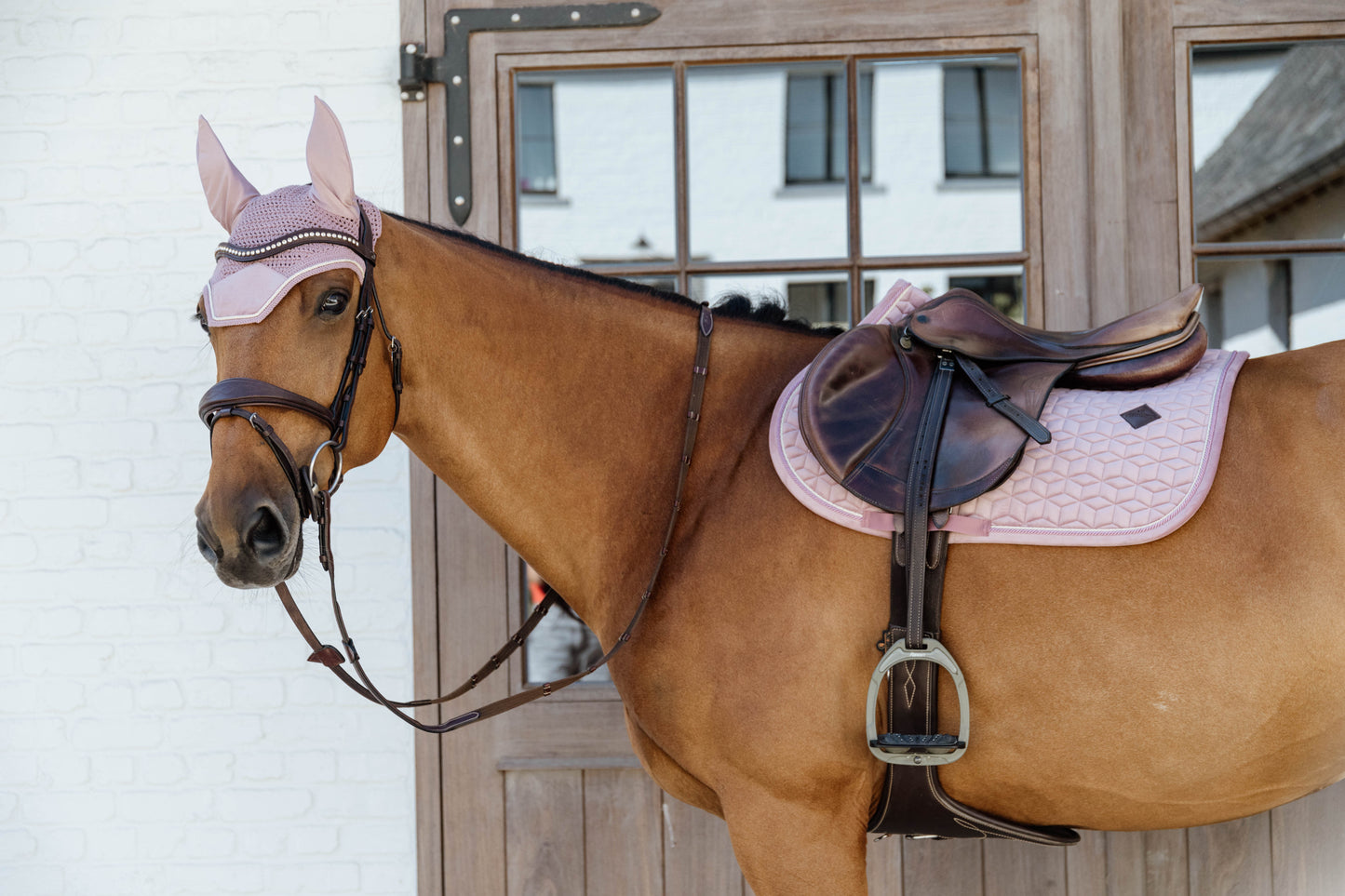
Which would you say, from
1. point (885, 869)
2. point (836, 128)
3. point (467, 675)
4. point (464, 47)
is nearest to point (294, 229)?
point (464, 47)

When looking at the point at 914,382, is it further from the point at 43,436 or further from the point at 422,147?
the point at 43,436

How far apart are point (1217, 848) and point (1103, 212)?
158 centimetres

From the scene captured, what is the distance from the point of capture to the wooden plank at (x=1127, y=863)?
2176 millimetres

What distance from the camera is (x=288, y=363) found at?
1354 mm

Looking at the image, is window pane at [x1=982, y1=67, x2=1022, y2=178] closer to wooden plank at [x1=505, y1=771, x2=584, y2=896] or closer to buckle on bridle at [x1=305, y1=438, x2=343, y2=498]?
buckle on bridle at [x1=305, y1=438, x2=343, y2=498]

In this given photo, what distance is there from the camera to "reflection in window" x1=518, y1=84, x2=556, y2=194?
294 centimetres

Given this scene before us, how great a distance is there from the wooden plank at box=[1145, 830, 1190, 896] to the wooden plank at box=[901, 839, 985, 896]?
41 cm

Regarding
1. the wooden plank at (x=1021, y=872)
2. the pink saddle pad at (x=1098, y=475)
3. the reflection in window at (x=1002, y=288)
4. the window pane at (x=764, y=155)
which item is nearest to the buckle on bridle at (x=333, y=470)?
the pink saddle pad at (x=1098, y=475)

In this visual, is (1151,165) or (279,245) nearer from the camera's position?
(279,245)

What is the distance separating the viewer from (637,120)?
284 cm

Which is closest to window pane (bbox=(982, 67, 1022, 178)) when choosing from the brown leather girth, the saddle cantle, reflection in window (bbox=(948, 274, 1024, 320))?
reflection in window (bbox=(948, 274, 1024, 320))

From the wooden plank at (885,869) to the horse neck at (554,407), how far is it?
1108 mm

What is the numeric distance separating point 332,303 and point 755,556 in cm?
77

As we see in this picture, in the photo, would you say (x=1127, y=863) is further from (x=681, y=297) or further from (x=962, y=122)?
(x=962, y=122)
